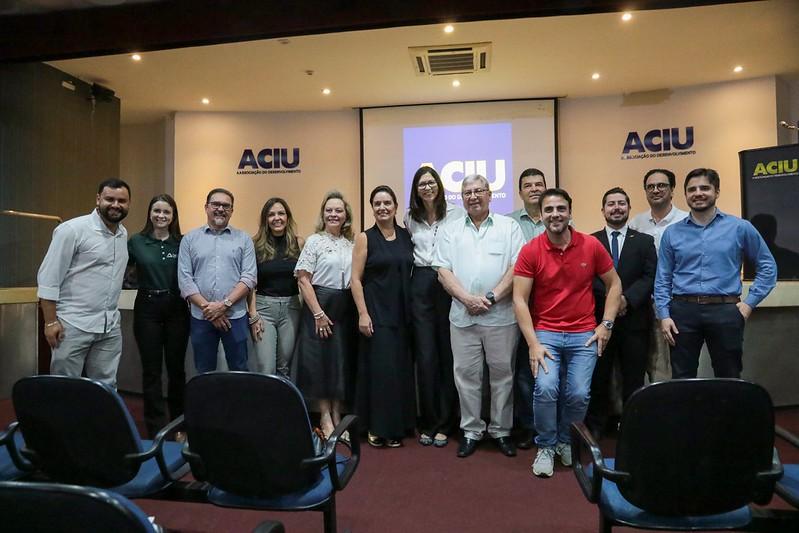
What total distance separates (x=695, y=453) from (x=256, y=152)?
7.28 meters

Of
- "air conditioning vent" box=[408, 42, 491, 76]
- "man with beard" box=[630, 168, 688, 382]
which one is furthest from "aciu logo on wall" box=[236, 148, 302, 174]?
"man with beard" box=[630, 168, 688, 382]

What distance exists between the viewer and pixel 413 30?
498 centimetres

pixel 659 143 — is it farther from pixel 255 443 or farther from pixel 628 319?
pixel 255 443

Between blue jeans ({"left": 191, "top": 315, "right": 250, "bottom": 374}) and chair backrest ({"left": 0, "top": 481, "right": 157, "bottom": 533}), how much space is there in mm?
2254

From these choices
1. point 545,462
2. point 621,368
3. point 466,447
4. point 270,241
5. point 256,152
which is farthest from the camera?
point 256,152

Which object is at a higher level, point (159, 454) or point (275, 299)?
point (275, 299)

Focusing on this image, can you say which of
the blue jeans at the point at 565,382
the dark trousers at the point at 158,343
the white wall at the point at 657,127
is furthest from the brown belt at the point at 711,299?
the white wall at the point at 657,127

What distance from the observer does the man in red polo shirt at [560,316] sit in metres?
2.55

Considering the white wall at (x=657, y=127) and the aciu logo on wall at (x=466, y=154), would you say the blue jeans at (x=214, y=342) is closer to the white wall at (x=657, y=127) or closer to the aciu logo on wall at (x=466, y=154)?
the aciu logo on wall at (x=466, y=154)

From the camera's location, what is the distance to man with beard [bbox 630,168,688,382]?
318 centimetres

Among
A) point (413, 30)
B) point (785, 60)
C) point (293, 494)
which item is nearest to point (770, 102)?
point (785, 60)

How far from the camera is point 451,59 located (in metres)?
5.68

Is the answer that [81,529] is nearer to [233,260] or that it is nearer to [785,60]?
[233,260]

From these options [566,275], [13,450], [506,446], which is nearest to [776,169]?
[566,275]
